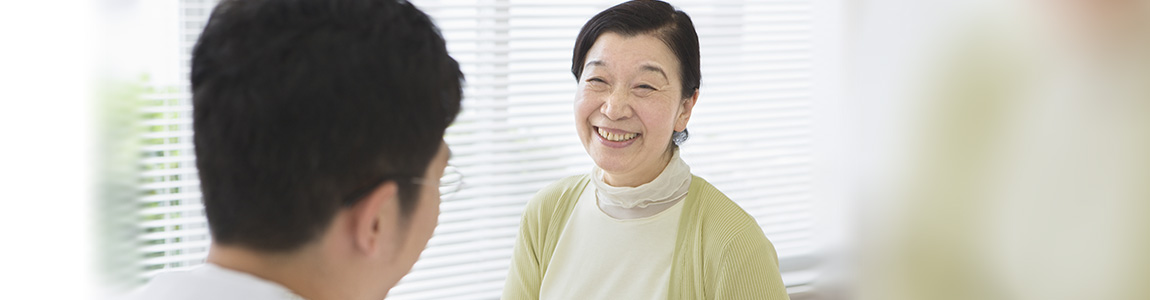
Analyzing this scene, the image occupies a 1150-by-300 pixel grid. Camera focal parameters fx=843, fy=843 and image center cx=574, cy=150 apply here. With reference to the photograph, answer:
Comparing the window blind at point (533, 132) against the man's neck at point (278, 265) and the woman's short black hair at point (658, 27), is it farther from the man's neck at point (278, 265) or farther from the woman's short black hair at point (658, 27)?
the man's neck at point (278, 265)

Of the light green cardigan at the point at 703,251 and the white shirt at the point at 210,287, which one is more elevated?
the white shirt at the point at 210,287

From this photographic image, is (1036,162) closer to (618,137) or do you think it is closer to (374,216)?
(618,137)

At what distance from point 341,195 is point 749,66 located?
7.27 feet

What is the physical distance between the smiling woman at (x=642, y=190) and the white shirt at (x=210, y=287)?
89cm

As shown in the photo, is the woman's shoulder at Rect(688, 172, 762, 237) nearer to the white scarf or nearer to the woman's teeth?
the white scarf

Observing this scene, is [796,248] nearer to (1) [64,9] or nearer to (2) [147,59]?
(2) [147,59]

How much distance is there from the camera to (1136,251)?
1.83 meters

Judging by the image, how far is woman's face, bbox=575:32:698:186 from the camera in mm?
1445

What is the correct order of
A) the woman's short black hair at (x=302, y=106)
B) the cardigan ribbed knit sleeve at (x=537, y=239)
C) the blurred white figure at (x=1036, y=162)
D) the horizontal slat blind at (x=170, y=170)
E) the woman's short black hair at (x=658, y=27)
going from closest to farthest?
1. the woman's short black hair at (x=302, y=106)
2. the woman's short black hair at (x=658, y=27)
3. the cardigan ribbed knit sleeve at (x=537, y=239)
4. the blurred white figure at (x=1036, y=162)
5. the horizontal slat blind at (x=170, y=170)

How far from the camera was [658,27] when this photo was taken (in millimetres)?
1456

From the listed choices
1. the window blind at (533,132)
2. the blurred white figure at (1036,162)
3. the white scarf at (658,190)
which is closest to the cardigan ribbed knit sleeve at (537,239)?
the white scarf at (658,190)

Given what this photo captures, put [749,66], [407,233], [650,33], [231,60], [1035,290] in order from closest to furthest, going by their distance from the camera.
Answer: [231,60] < [407,233] < [650,33] < [1035,290] < [749,66]

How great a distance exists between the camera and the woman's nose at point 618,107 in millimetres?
1442

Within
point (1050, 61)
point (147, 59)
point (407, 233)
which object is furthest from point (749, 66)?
point (407, 233)
